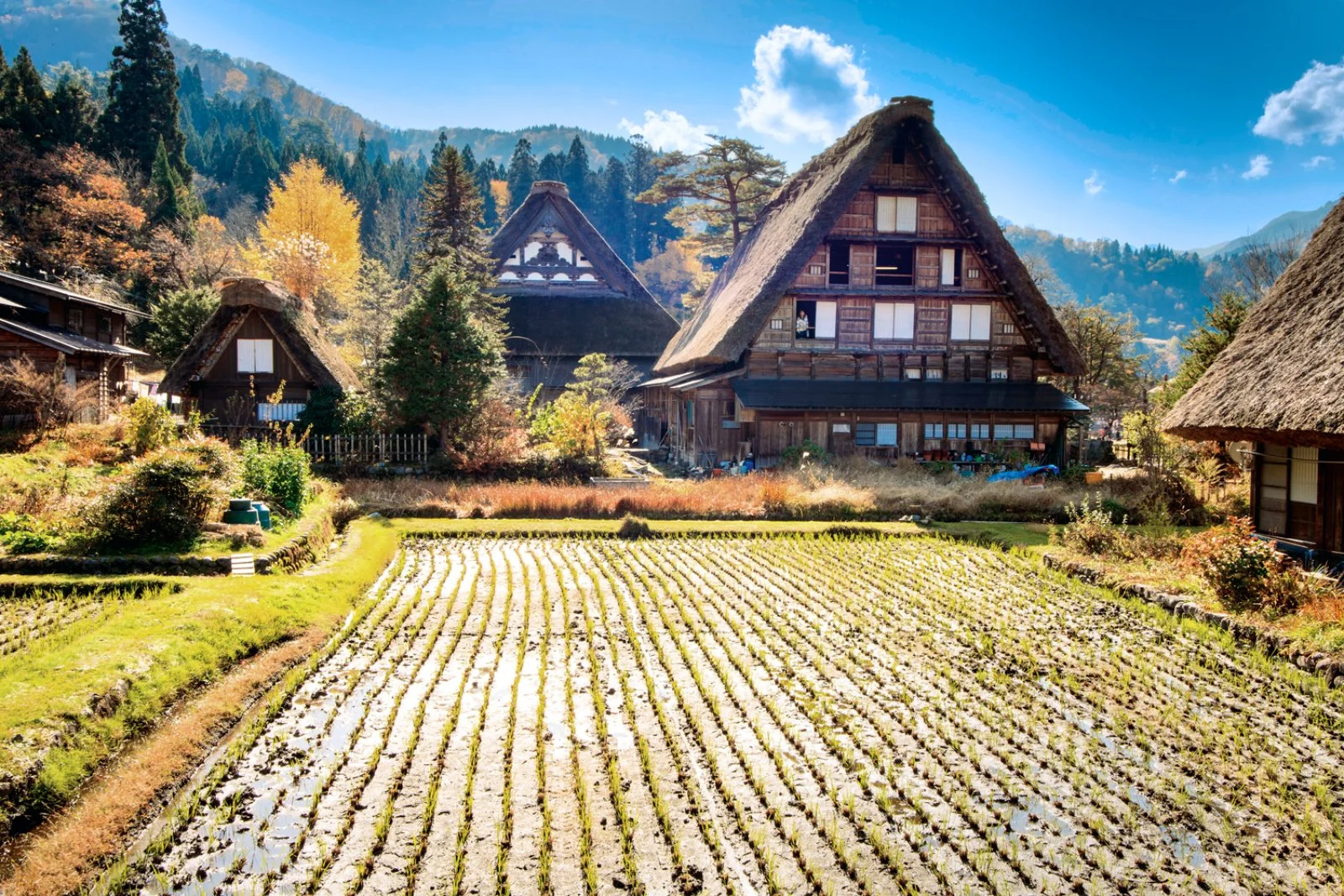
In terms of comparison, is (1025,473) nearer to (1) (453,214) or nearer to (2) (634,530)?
(2) (634,530)

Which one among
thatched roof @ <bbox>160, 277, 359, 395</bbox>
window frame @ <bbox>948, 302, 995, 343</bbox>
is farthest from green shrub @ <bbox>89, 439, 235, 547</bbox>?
window frame @ <bbox>948, 302, 995, 343</bbox>

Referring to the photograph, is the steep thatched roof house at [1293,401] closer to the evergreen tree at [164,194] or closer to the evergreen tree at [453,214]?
the evergreen tree at [453,214]

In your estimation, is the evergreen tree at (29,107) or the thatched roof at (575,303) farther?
the evergreen tree at (29,107)

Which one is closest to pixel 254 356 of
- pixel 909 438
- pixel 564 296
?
pixel 564 296

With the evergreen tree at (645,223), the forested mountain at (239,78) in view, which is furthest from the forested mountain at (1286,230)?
the forested mountain at (239,78)

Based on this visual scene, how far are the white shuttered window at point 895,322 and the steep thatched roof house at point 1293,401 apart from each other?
12087mm

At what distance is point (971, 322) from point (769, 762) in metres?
23.5

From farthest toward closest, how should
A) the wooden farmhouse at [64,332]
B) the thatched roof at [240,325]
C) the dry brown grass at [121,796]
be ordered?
the thatched roof at [240,325]
the wooden farmhouse at [64,332]
the dry brown grass at [121,796]

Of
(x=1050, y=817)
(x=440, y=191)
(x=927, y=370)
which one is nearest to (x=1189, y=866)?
(x=1050, y=817)

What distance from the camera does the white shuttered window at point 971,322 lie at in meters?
26.8

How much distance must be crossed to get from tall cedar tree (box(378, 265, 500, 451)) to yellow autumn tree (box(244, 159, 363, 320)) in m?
22.3

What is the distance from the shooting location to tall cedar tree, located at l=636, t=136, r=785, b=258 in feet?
141

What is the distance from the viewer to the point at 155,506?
1159cm

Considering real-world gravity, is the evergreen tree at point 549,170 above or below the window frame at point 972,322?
above
